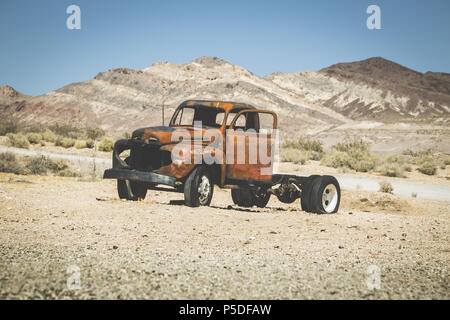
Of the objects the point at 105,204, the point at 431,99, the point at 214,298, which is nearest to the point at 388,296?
the point at 214,298

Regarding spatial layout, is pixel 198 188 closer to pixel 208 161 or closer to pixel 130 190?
pixel 208 161

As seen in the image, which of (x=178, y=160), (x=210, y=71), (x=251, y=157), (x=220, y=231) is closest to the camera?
(x=220, y=231)

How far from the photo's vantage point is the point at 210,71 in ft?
336

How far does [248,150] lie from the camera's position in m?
10.1

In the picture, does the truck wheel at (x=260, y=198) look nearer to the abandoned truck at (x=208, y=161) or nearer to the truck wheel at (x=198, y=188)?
the abandoned truck at (x=208, y=161)

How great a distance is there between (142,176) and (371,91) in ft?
424

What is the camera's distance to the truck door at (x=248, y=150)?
9.94 m

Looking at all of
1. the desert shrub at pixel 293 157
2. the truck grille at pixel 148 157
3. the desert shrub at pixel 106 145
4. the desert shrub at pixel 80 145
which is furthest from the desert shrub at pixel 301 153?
the truck grille at pixel 148 157

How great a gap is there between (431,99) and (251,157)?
127421 mm

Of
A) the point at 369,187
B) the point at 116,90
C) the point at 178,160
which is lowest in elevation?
the point at 369,187

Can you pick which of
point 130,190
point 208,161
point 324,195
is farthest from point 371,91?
point 208,161

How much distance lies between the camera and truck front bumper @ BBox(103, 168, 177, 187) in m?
9.08

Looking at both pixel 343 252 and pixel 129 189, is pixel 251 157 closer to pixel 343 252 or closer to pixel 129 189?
pixel 129 189

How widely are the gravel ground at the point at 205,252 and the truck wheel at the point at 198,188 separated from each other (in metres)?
0.32
